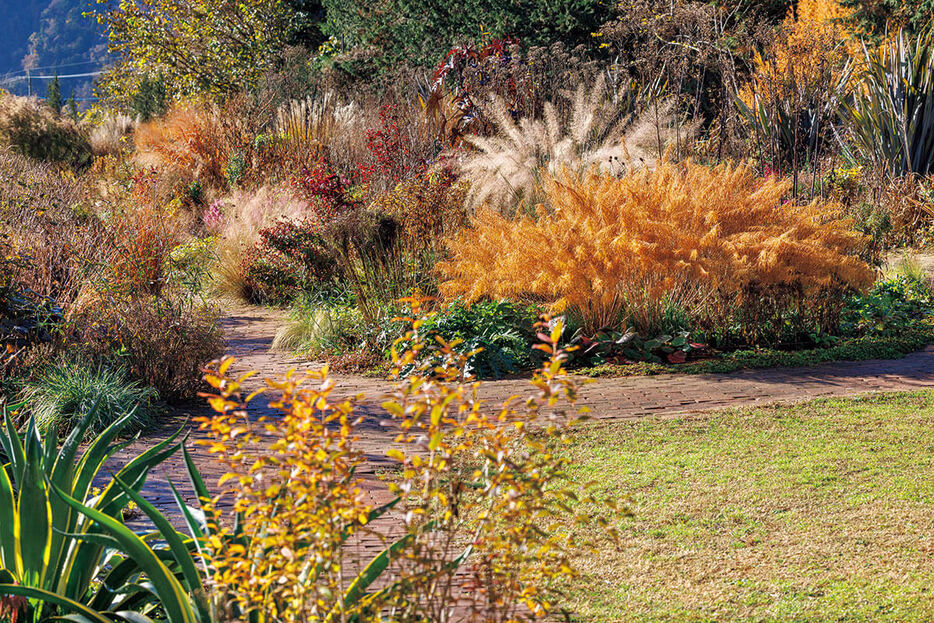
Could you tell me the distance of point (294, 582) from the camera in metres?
1.86

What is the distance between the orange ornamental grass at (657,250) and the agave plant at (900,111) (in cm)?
607

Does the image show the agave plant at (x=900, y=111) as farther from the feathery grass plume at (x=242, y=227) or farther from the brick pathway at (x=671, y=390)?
the feathery grass plume at (x=242, y=227)

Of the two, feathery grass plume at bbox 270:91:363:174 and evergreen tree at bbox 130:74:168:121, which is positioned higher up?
evergreen tree at bbox 130:74:168:121

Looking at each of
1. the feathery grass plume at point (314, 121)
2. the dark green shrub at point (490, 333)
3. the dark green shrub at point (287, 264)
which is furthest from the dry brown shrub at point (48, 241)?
the feathery grass plume at point (314, 121)

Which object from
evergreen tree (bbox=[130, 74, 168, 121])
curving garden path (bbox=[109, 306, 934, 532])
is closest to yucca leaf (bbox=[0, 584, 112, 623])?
curving garden path (bbox=[109, 306, 934, 532])

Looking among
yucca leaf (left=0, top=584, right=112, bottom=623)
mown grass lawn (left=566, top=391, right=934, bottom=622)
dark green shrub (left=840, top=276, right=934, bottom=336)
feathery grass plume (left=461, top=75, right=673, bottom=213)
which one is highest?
feathery grass plume (left=461, top=75, right=673, bottom=213)

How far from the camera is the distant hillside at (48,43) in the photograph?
106875 millimetres

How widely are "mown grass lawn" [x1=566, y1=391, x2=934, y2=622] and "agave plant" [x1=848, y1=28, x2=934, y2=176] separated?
7983mm

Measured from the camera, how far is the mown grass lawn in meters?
3.10

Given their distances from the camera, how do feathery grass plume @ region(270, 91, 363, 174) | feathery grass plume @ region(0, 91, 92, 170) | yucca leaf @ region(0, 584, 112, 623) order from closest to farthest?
yucca leaf @ region(0, 584, 112, 623) < feathery grass plume @ region(270, 91, 363, 174) < feathery grass plume @ region(0, 91, 92, 170)

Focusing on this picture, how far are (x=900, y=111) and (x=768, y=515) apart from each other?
10.4 metres

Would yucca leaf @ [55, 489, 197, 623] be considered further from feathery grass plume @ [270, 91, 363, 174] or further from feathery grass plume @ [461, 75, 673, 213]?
feathery grass plume @ [270, 91, 363, 174]

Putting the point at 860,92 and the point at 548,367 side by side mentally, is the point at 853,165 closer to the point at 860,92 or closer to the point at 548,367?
the point at 860,92

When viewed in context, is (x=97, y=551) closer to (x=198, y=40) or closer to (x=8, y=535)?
(x=8, y=535)
